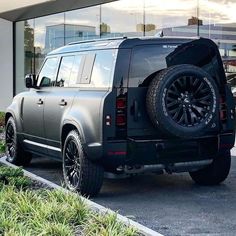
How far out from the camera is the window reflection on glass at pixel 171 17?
13.1 metres

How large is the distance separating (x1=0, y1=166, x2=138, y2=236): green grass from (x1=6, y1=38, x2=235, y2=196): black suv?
870 millimetres

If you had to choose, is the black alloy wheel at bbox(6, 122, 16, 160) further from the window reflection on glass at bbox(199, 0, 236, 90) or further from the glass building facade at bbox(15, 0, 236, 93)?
the window reflection on glass at bbox(199, 0, 236, 90)

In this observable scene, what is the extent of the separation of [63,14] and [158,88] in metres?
11.5

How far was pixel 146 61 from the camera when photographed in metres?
7.02

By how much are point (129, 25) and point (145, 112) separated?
859 centimetres

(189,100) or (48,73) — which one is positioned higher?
(48,73)

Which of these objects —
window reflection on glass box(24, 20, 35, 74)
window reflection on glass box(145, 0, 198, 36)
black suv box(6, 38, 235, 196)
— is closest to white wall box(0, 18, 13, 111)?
window reflection on glass box(24, 20, 35, 74)

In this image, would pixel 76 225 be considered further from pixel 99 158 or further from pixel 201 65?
pixel 201 65

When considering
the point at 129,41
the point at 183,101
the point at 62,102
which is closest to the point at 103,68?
the point at 129,41

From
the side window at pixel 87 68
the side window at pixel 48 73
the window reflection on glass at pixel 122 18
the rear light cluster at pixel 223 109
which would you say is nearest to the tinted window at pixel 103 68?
the side window at pixel 87 68

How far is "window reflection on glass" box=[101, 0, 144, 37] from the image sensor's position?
14.8m

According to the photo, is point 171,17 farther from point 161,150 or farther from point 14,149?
point 161,150

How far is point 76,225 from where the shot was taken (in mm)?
5438

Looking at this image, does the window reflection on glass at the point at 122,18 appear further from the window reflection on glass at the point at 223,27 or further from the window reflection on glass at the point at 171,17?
the window reflection on glass at the point at 223,27
